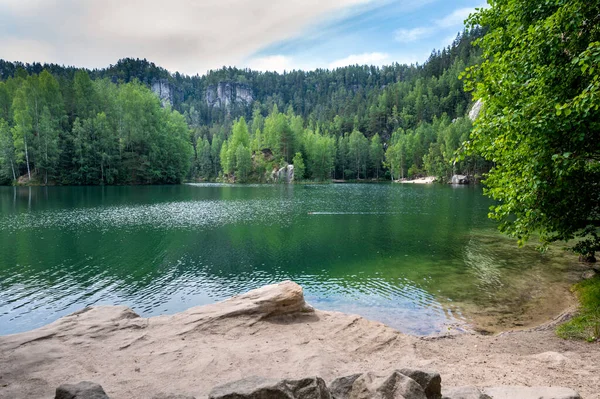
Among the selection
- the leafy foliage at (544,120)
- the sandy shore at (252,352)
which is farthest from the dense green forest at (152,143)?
the sandy shore at (252,352)

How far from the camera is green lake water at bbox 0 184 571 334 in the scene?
55.6ft

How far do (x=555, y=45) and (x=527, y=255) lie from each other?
60.3 feet

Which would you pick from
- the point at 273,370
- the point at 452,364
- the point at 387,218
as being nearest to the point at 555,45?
the point at 452,364

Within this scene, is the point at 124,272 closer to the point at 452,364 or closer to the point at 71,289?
the point at 71,289

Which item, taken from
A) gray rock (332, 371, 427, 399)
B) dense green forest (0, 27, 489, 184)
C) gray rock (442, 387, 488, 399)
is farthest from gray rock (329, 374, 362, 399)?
dense green forest (0, 27, 489, 184)

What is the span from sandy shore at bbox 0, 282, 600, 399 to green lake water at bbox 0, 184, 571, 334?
3.03 metres

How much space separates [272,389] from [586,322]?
12076mm

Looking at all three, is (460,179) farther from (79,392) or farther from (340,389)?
(79,392)

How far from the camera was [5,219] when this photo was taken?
128ft

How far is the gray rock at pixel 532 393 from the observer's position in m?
5.86

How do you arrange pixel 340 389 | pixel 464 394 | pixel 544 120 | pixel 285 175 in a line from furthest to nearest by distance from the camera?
pixel 285 175, pixel 544 120, pixel 340 389, pixel 464 394

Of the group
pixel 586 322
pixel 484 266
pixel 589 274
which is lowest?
pixel 484 266

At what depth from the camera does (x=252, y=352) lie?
425 inches

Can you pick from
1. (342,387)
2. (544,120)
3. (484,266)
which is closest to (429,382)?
(342,387)
